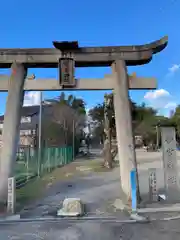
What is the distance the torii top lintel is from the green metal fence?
19.6 feet

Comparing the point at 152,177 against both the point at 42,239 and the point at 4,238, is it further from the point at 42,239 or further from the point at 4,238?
the point at 4,238

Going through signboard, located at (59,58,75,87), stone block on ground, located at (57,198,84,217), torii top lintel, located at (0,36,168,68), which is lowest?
stone block on ground, located at (57,198,84,217)

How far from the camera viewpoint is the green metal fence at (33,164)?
13.4 meters

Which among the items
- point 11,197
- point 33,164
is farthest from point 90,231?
point 33,164

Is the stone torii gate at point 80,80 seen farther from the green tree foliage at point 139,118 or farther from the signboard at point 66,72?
the green tree foliage at point 139,118

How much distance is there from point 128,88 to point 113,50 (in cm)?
140

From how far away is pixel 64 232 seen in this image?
543 cm

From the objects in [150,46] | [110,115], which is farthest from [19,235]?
[110,115]

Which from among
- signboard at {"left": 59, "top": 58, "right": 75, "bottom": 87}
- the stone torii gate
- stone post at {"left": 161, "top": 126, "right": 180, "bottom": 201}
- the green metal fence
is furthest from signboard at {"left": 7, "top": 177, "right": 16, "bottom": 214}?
the green metal fence

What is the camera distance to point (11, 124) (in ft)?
26.8

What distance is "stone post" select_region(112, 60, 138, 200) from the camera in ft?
26.5

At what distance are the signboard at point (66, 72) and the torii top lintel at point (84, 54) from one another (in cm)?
21

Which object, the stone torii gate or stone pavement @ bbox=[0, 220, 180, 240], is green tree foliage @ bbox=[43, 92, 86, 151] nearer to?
the stone torii gate

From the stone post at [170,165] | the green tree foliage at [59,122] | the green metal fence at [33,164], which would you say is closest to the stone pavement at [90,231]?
the stone post at [170,165]
